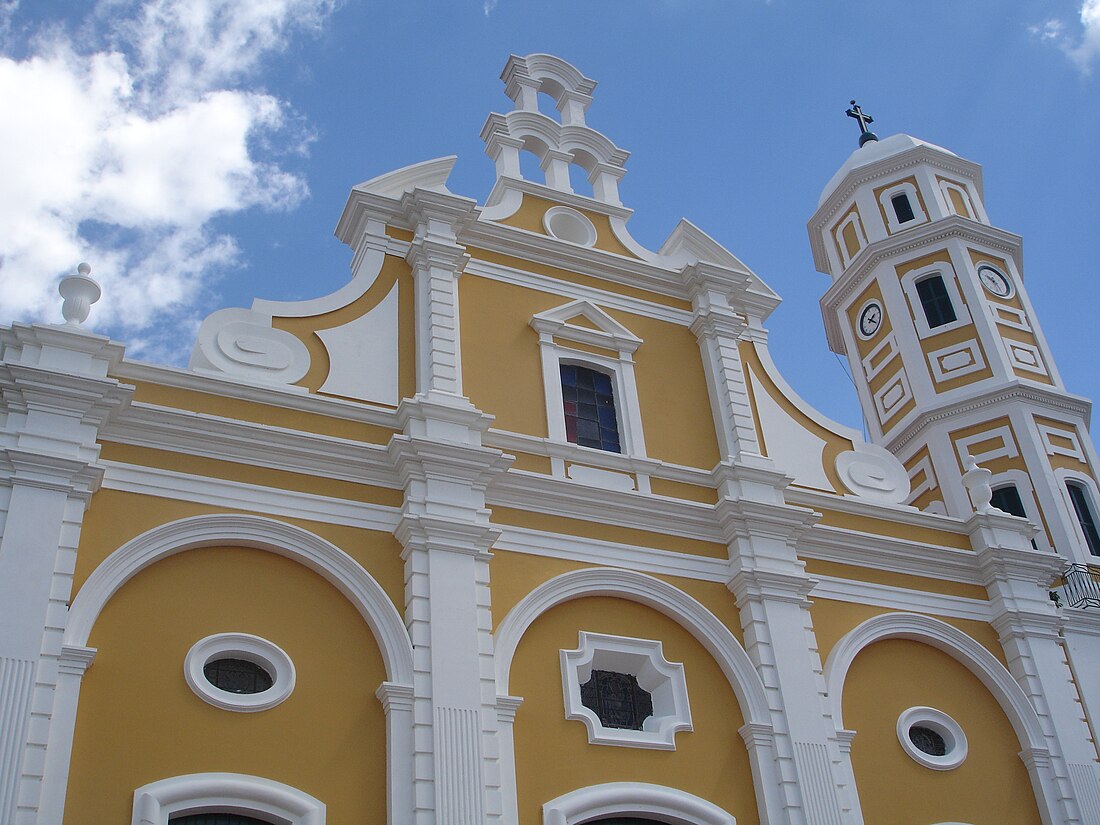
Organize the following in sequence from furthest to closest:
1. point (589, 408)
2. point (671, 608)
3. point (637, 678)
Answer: point (589, 408), point (671, 608), point (637, 678)

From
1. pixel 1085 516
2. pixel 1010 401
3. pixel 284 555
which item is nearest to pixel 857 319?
pixel 1010 401

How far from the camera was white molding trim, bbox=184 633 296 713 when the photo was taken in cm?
1112

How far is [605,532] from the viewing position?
1408 cm

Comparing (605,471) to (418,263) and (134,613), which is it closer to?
(418,263)

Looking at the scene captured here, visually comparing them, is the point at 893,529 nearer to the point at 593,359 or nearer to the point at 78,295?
the point at 593,359

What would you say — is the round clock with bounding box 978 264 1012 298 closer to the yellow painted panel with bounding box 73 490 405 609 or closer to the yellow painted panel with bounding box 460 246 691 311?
the yellow painted panel with bounding box 460 246 691 311

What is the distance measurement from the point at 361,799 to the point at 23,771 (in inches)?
115

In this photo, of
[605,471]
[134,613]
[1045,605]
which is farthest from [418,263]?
[1045,605]

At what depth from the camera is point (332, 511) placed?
12.7 meters

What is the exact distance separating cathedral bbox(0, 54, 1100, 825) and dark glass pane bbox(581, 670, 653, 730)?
0.04 meters

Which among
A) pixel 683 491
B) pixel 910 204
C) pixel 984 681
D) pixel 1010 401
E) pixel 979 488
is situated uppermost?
pixel 910 204

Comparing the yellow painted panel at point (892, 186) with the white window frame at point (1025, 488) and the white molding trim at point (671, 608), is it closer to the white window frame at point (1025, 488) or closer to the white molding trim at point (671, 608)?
the white window frame at point (1025, 488)

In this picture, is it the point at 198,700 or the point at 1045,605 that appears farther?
the point at 1045,605

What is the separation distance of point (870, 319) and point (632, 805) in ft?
40.7
